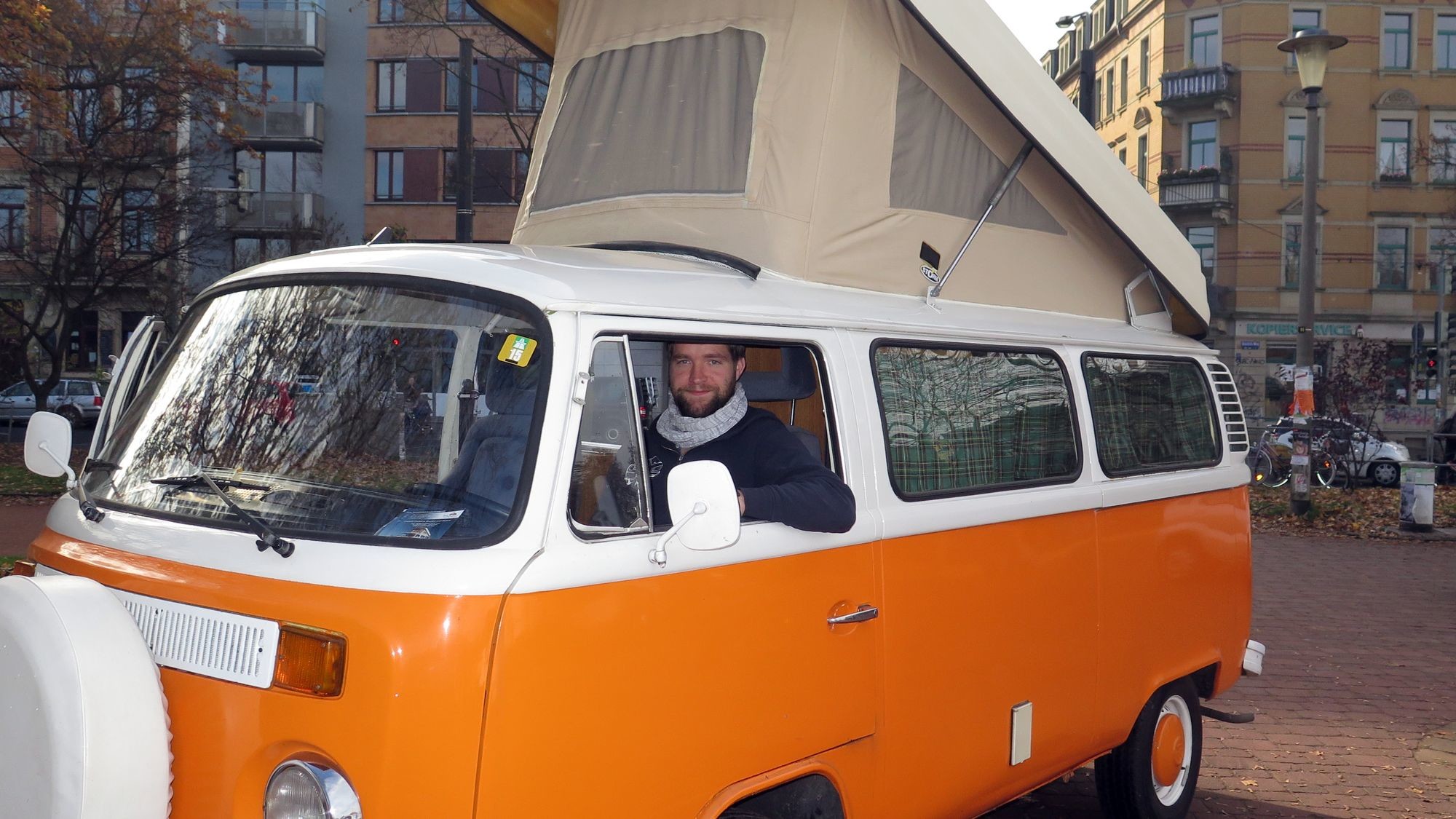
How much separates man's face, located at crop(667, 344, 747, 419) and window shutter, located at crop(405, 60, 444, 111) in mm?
41927

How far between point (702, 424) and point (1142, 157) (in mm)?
48933

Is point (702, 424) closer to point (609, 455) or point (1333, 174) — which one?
point (609, 455)

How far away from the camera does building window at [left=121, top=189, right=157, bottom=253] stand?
74.9ft

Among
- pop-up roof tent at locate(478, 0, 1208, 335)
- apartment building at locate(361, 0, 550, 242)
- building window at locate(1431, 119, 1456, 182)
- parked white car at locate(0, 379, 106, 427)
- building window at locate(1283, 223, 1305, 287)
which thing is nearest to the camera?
pop-up roof tent at locate(478, 0, 1208, 335)

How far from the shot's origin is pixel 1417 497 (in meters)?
16.7

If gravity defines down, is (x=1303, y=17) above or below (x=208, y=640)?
above

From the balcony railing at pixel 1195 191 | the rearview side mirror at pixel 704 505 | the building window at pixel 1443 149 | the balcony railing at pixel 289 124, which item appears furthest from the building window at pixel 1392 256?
the rearview side mirror at pixel 704 505

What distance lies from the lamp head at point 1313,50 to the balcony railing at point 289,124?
35.3 metres

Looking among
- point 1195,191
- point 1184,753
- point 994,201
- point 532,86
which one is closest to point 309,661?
point 994,201

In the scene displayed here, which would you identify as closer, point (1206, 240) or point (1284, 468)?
point (1284, 468)

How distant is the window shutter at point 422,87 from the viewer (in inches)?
1694

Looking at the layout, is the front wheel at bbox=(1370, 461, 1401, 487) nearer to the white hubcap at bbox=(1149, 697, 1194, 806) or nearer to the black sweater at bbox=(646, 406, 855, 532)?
the white hubcap at bbox=(1149, 697, 1194, 806)

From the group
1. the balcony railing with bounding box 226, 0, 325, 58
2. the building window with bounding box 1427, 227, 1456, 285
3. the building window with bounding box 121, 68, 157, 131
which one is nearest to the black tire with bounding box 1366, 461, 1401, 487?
the building window with bounding box 1427, 227, 1456, 285

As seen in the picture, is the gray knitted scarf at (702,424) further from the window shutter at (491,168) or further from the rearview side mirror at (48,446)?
the window shutter at (491,168)
